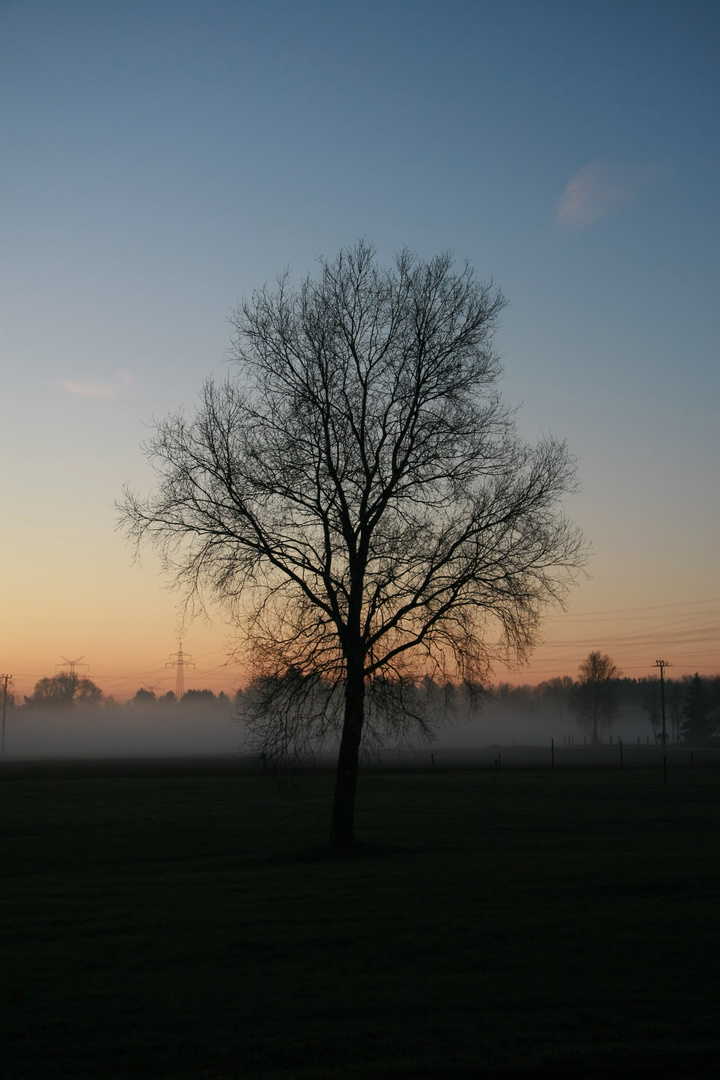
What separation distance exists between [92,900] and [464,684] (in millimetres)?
9311

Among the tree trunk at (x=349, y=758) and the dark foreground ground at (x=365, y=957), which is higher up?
the tree trunk at (x=349, y=758)

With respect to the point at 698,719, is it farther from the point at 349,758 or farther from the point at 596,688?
the point at 349,758

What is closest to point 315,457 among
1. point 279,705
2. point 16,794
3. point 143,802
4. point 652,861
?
point 279,705

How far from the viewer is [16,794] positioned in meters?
41.7

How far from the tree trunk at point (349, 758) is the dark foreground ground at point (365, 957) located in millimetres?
807

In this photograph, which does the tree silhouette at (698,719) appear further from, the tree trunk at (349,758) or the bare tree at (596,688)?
the tree trunk at (349,758)

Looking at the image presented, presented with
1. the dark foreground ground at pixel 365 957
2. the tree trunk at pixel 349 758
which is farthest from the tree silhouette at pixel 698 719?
the tree trunk at pixel 349 758

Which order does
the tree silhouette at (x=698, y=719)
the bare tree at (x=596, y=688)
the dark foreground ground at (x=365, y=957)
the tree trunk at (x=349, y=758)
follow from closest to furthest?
1. the dark foreground ground at (x=365, y=957)
2. the tree trunk at (x=349, y=758)
3. the tree silhouette at (x=698, y=719)
4. the bare tree at (x=596, y=688)

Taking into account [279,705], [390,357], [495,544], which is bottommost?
[279,705]

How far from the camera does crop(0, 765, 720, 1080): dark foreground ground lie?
24.2 feet

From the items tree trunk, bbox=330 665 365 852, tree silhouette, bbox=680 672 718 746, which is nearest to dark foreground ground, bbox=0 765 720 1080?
tree trunk, bbox=330 665 365 852

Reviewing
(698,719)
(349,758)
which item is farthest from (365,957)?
(698,719)

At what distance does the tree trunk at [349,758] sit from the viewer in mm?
19406

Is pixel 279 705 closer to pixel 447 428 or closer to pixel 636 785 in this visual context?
pixel 447 428
